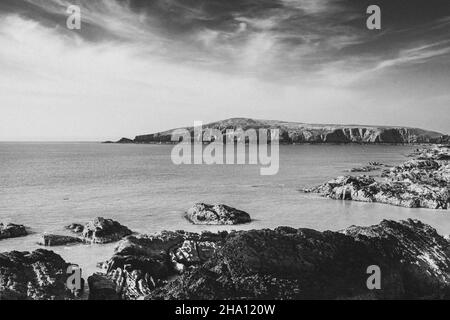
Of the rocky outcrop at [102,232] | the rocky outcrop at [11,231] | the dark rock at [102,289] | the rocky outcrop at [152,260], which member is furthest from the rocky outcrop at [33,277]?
the rocky outcrop at [11,231]

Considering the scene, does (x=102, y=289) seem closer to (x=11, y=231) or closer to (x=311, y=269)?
(x=311, y=269)

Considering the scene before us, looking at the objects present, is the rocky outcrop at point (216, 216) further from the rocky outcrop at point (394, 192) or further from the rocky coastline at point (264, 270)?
the rocky outcrop at point (394, 192)

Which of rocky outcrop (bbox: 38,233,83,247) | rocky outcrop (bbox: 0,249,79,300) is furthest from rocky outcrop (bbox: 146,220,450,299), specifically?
rocky outcrop (bbox: 38,233,83,247)

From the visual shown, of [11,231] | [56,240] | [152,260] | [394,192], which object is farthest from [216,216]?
[394,192]

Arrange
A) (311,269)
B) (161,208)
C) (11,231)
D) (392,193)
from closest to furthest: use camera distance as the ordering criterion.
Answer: (311,269) < (11,231) < (161,208) < (392,193)

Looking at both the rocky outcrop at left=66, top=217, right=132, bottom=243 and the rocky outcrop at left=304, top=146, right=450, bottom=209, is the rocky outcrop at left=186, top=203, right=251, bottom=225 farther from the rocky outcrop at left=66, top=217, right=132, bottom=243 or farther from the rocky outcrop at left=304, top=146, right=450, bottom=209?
the rocky outcrop at left=304, top=146, right=450, bottom=209

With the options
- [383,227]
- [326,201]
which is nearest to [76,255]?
[383,227]
